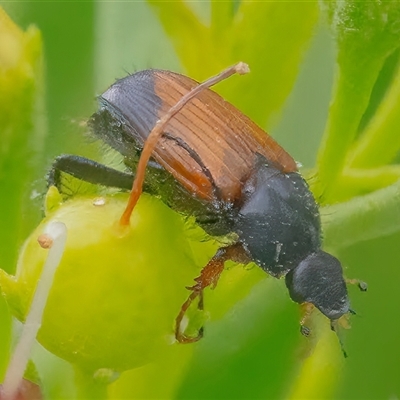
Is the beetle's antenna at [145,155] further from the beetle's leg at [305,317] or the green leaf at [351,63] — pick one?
the beetle's leg at [305,317]

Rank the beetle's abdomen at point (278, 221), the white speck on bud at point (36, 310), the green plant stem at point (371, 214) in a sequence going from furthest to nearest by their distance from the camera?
the beetle's abdomen at point (278, 221)
the green plant stem at point (371, 214)
the white speck on bud at point (36, 310)

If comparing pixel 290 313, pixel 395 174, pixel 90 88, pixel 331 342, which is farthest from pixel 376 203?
pixel 90 88

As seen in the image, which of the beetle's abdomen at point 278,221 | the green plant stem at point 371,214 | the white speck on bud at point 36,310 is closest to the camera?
the white speck on bud at point 36,310

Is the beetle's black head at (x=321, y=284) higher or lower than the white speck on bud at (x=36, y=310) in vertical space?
lower

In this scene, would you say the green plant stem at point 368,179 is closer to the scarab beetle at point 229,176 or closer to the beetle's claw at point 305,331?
the scarab beetle at point 229,176

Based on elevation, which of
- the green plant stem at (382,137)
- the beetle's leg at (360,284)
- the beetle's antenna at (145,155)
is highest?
the beetle's antenna at (145,155)

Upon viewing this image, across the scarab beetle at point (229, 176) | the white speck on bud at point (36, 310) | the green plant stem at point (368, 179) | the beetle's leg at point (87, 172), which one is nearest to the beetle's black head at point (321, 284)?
the scarab beetle at point (229, 176)

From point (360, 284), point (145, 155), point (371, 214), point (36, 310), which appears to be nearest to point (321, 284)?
point (360, 284)

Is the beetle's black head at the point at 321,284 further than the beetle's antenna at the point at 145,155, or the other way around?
the beetle's black head at the point at 321,284
